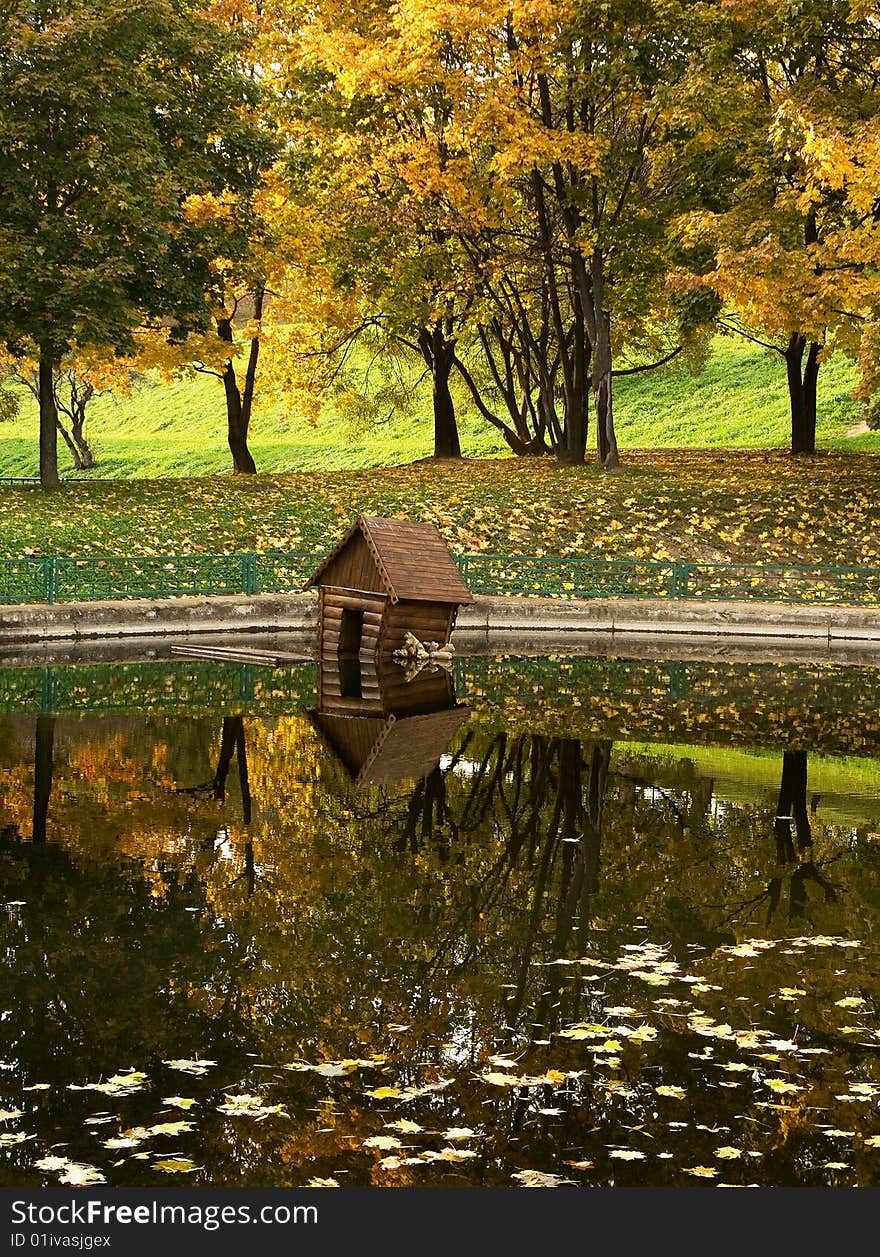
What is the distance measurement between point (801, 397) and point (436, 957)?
3673cm

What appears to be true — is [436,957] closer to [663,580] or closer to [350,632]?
[350,632]

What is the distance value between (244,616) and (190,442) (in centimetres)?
4881

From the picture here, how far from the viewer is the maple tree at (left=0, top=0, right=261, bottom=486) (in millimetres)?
32844

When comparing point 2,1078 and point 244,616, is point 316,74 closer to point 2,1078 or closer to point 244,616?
point 244,616

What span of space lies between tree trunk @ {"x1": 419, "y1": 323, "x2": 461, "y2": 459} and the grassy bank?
22.3 ft

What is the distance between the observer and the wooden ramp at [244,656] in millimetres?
23375

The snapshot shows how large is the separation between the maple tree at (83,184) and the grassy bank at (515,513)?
4.26 metres

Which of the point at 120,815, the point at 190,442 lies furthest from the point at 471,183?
the point at 190,442

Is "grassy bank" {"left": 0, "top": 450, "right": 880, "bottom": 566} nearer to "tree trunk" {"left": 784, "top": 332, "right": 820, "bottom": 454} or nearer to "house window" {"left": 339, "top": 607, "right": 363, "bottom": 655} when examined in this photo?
"tree trunk" {"left": 784, "top": 332, "right": 820, "bottom": 454}

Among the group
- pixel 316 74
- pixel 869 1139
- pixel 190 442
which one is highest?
pixel 316 74

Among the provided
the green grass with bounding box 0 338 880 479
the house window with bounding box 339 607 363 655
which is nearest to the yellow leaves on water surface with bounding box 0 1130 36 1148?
the house window with bounding box 339 607 363 655

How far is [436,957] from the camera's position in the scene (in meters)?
9.19

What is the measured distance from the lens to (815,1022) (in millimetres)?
8266

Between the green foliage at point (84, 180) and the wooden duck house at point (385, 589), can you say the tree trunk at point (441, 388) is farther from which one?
the wooden duck house at point (385, 589)
